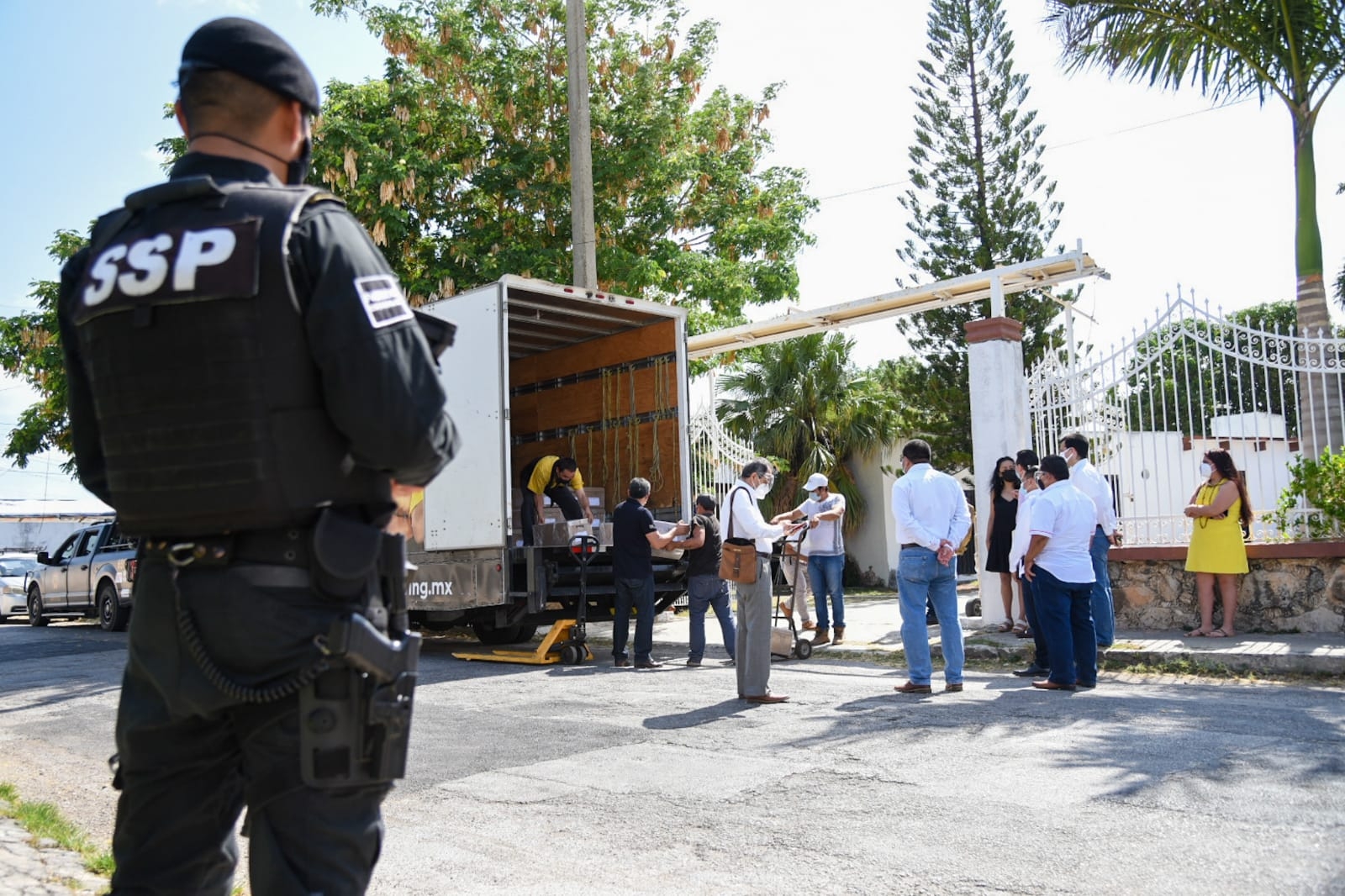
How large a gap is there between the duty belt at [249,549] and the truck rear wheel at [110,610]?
1687 cm

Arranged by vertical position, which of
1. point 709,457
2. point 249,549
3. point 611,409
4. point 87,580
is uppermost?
point 611,409

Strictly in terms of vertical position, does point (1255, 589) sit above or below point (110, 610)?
above

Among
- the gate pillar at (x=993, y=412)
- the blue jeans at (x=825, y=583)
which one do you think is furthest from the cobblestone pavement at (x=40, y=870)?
the gate pillar at (x=993, y=412)

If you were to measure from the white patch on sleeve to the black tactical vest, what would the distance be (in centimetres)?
12

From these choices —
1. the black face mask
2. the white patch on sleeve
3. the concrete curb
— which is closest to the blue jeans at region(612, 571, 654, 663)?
the concrete curb

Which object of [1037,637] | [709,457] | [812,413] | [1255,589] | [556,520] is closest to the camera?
[1037,637]

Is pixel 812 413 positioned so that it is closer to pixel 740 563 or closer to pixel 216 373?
pixel 740 563

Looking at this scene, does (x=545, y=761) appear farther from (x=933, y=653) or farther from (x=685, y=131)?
(x=685, y=131)

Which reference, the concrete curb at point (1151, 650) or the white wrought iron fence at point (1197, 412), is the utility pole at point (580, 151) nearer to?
the concrete curb at point (1151, 650)

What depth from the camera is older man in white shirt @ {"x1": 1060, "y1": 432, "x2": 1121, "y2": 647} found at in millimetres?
9664

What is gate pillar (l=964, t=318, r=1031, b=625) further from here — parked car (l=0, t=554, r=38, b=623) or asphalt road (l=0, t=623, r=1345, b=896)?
parked car (l=0, t=554, r=38, b=623)

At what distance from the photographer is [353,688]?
85.4 inches

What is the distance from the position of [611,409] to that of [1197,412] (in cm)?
642

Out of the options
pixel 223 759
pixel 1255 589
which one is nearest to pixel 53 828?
pixel 223 759
